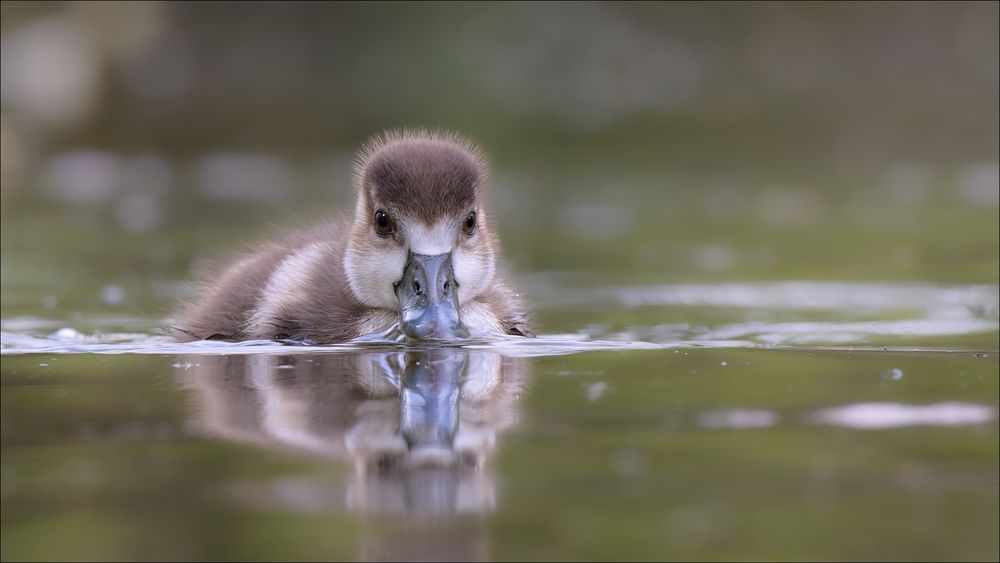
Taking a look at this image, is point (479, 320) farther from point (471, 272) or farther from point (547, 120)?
point (547, 120)

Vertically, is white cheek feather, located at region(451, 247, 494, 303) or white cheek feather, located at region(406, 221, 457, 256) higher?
white cheek feather, located at region(406, 221, 457, 256)

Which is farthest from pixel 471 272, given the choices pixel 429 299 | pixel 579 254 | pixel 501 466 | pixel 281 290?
pixel 579 254

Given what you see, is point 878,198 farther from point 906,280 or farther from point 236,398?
point 236,398

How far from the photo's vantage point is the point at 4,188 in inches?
594

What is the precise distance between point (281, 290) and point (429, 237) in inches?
32.4

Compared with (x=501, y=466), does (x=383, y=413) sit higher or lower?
higher

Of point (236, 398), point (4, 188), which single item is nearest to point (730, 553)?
point (236, 398)

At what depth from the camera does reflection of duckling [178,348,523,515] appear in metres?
3.93

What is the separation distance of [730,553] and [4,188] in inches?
496

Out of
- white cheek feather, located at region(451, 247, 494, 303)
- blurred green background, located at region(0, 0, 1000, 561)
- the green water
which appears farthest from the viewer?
white cheek feather, located at region(451, 247, 494, 303)

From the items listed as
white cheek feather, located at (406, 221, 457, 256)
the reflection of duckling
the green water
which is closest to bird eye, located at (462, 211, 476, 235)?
white cheek feather, located at (406, 221, 457, 256)

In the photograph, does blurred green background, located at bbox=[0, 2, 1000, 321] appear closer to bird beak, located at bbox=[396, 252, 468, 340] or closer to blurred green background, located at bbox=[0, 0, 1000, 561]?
blurred green background, located at bbox=[0, 0, 1000, 561]

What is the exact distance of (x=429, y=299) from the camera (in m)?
5.71

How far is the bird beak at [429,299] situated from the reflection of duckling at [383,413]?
0.09m
